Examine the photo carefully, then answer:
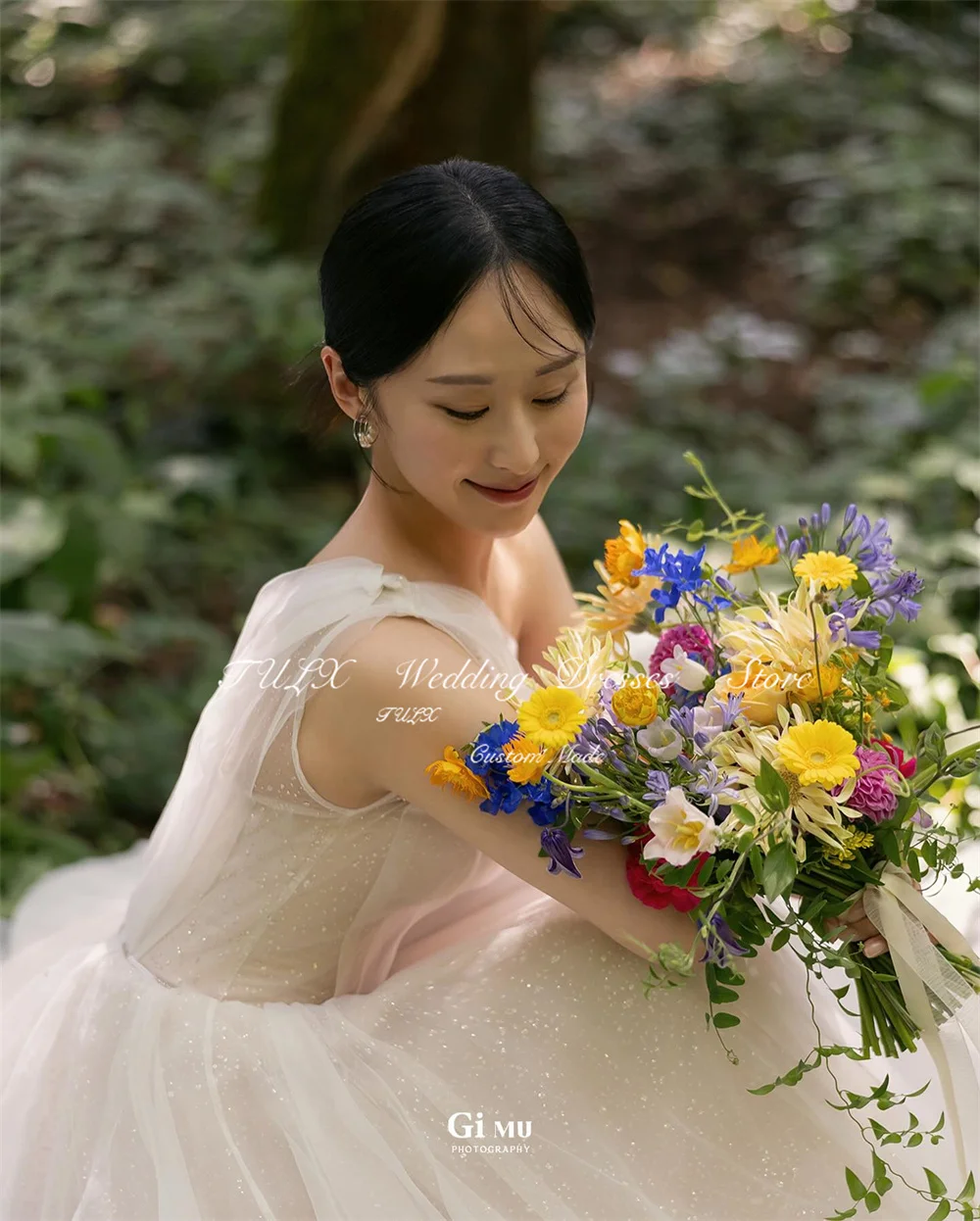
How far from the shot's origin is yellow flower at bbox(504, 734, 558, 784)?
4.71 feet

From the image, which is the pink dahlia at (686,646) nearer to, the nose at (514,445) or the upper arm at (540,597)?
the nose at (514,445)

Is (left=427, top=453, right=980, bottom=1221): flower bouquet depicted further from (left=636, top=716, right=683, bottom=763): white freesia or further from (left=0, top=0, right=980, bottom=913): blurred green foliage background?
(left=0, top=0, right=980, bottom=913): blurred green foliage background

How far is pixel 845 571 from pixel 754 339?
3.42 metres

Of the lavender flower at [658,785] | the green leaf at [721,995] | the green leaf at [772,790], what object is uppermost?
the green leaf at [772,790]

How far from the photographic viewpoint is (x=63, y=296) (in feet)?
15.3

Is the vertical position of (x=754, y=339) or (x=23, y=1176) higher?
(x=23, y=1176)

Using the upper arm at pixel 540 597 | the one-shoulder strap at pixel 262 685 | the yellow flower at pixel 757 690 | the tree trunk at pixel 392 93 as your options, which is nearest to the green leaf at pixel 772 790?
the yellow flower at pixel 757 690

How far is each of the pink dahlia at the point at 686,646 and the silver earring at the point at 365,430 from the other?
1.45 feet

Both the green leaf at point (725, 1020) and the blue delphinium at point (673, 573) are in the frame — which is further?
the blue delphinium at point (673, 573)

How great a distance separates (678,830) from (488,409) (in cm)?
55

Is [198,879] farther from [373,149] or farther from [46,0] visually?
[46,0]

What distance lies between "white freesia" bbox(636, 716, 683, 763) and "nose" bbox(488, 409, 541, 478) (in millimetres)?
370

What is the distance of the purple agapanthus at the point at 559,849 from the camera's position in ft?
4.80

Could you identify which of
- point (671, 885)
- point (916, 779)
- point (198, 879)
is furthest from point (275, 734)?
point (916, 779)
